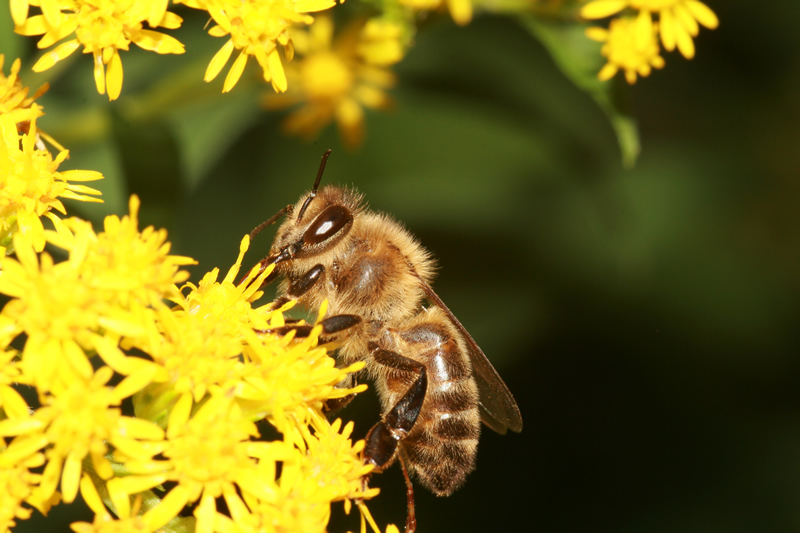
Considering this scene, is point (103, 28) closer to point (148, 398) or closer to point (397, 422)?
point (148, 398)

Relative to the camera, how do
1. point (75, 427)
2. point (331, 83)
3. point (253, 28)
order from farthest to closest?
1. point (331, 83)
2. point (253, 28)
3. point (75, 427)

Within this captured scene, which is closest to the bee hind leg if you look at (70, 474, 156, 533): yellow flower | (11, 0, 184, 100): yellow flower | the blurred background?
(70, 474, 156, 533): yellow flower

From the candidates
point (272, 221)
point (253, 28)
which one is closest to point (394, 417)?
point (272, 221)

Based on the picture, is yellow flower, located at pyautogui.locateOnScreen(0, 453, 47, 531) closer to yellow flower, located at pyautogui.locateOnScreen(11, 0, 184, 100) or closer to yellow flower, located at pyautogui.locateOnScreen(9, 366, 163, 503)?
yellow flower, located at pyautogui.locateOnScreen(9, 366, 163, 503)

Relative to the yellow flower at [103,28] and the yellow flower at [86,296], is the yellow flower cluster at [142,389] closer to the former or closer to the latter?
the yellow flower at [86,296]

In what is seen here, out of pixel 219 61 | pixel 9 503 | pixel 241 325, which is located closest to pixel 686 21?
pixel 219 61

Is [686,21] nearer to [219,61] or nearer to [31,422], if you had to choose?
[219,61]
